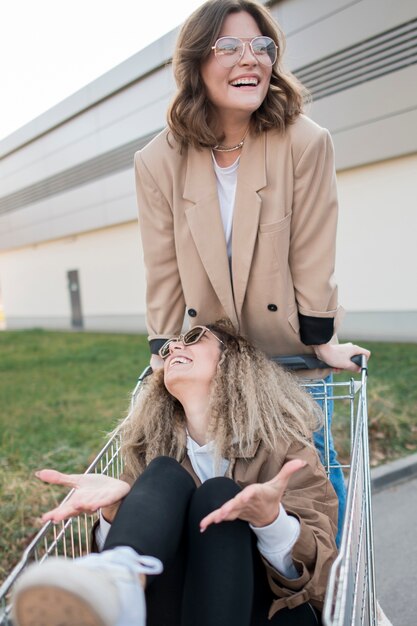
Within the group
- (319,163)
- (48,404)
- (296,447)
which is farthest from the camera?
(48,404)

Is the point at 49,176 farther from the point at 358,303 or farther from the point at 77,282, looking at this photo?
the point at 358,303

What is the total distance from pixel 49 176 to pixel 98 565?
20.9 meters

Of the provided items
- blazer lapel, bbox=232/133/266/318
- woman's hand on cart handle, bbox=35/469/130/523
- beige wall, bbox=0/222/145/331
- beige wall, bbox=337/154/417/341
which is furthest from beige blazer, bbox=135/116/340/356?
beige wall, bbox=0/222/145/331

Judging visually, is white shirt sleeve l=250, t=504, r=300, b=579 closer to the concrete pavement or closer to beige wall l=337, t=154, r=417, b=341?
the concrete pavement

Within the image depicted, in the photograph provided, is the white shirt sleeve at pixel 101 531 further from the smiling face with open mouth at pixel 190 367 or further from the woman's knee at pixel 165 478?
the smiling face with open mouth at pixel 190 367

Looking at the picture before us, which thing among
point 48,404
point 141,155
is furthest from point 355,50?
point 141,155

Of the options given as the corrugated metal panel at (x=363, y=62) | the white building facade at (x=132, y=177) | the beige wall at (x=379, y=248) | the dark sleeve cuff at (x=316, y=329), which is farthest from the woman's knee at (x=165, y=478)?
the corrugated metal panel at (x=363, y=62)

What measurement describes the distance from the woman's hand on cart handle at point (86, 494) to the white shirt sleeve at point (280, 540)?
1.49ft

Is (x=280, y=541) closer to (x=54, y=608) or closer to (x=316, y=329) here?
(x=54, y=608)

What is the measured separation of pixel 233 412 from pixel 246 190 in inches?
33.7

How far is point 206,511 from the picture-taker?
5.46ft

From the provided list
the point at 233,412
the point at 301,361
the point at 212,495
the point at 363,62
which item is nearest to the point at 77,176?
the point at 363,62

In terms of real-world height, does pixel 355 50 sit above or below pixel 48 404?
above

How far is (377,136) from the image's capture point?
Answer: 32.7ft
